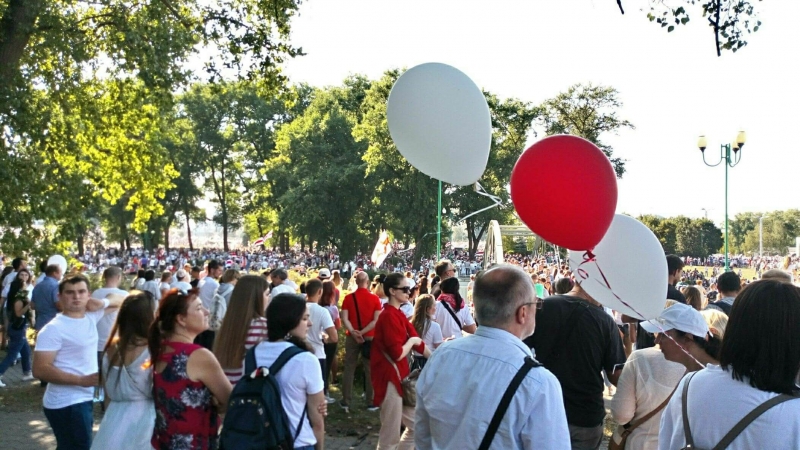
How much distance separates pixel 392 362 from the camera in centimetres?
601

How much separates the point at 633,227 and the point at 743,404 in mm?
2142

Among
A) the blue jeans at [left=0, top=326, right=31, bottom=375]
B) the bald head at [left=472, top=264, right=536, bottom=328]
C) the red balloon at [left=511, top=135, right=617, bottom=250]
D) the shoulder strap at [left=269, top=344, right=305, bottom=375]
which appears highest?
the red balloon at [left=511, top=135, right=617, bottom=250]

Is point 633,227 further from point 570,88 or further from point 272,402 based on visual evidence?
point 570,88

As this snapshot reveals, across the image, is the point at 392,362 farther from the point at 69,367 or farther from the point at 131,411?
the point at 131,411

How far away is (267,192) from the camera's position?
59812 mm

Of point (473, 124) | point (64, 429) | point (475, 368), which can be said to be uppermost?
point (473, 124)

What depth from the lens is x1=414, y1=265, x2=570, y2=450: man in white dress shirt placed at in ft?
7.76

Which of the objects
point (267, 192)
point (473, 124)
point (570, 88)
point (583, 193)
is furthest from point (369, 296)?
point (267, 192)

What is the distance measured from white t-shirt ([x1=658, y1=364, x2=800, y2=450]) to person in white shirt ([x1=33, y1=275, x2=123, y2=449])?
11.4 feet

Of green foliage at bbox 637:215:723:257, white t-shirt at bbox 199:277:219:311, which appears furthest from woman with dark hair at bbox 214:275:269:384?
green foliage at bbox 637:215:723:257

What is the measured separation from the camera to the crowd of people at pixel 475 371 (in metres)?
2.26

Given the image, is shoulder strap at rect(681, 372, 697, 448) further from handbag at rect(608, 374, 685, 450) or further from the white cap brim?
handbag at rect(608, 374, 685, 450)

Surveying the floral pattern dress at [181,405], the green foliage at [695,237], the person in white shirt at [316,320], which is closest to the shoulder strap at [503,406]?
the floral pattern dress at [181,405]

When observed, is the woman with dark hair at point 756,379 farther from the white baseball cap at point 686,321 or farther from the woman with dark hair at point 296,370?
the woman with dark hair at point 296,370
